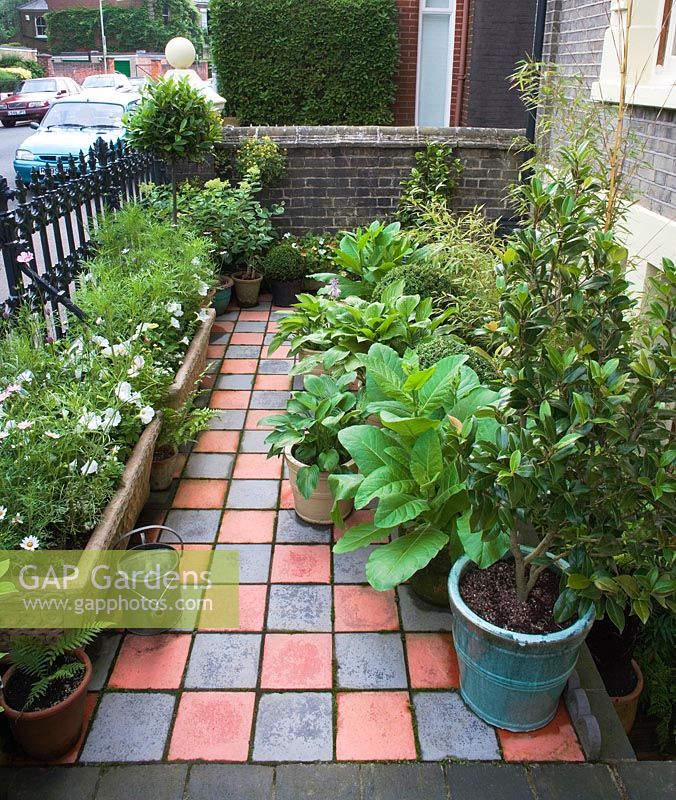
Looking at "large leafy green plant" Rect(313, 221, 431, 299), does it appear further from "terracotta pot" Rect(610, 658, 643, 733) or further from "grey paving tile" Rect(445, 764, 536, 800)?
"grey paving tile" Rect(445, 764, 536, 800)

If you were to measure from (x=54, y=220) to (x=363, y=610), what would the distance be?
2.87 metres

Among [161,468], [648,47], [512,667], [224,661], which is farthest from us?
[648,47]

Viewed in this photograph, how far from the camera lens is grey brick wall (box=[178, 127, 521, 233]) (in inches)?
285

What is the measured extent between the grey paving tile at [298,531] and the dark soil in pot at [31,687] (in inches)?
50.7

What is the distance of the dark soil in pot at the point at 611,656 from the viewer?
10.4ft

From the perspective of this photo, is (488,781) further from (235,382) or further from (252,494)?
(235,382)

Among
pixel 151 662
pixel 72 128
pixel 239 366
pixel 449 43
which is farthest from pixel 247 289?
pixel 72 128

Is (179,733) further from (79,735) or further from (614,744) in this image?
(614,744)

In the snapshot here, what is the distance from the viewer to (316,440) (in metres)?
3.55

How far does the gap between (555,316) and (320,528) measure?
1.73 metres

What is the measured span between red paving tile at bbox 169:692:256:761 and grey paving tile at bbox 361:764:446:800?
43 centimetres

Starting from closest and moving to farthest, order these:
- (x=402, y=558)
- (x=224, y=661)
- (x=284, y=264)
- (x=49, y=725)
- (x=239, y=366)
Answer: (x=49, y=725)
(x=402, y=558)
(x=224, y=661)
(x=239, y=366)
(x=284, y=264)

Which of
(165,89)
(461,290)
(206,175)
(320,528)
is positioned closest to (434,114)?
(206,175)

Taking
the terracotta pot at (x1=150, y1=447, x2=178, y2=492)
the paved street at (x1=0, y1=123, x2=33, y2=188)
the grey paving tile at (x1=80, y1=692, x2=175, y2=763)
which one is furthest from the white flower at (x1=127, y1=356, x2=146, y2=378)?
the paved street at (x1=0, y1=123, x2=33, y2=188)
